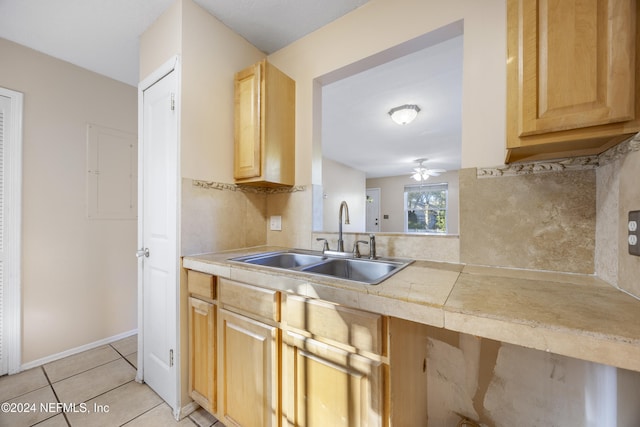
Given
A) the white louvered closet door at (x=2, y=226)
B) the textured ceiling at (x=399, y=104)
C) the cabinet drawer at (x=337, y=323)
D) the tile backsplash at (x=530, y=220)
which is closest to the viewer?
the cabinet drawer at (x=337, y=323)

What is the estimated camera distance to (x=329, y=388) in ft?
2.84

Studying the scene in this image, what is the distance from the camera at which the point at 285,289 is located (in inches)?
38.3

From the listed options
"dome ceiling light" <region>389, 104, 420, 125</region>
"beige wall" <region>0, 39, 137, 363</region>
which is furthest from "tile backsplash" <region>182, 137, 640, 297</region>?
"dome ceiling light" <region>389, 104, 420, 125</region>

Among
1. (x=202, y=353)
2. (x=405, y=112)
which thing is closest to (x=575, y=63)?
(x=202, y=353)

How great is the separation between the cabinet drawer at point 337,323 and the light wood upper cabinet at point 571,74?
775 mm

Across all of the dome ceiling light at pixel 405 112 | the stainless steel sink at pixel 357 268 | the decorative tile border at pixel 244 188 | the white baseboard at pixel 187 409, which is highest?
the dome ceiling light at pixel 405 112

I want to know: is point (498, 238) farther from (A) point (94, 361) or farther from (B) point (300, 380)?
(A) point (94, 361)

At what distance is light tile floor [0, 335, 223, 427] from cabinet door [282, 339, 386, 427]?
74 centimetres

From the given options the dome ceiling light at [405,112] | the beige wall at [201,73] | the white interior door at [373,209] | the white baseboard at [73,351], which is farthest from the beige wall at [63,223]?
the white interior door at [373,209]

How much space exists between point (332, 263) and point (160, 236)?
1.12 meters

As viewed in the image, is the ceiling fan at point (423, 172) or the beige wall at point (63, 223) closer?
the beige wall at point (63, 223)

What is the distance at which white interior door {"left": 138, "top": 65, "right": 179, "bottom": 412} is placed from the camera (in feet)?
4.77

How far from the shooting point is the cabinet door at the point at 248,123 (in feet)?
5.16

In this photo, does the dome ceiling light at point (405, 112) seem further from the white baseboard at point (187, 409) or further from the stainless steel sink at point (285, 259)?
the white baseboard at point (187, 409)
